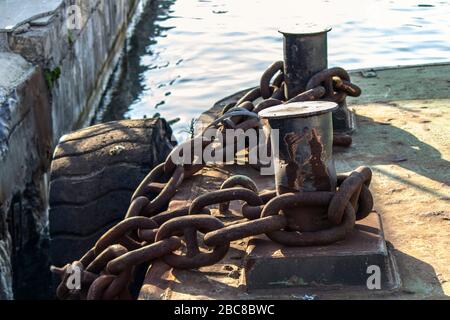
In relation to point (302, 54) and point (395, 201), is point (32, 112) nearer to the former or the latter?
point (302, 54)

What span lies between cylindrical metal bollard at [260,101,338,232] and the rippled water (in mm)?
6008

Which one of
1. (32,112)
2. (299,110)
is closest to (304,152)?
(299,110)

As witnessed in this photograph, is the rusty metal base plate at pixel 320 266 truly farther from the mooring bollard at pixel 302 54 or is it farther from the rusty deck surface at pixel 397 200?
the mooring bollard at pixel 302 54

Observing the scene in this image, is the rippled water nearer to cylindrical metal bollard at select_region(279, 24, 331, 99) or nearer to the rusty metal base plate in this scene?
cylindrical metal bollard at select_region(279, 24, 331, 99)

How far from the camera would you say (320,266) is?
11.5 feet

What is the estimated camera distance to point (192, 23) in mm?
15203

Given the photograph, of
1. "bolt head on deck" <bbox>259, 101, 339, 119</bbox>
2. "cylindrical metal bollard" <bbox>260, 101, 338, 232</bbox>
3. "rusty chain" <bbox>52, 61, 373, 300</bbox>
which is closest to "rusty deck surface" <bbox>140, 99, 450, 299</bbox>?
"rusty chain" <bbox>52, 61, 373, 300</bbox>

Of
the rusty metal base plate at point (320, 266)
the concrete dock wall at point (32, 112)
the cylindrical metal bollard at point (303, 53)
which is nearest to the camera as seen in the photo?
the rusty metal base plate at point (320, 266)

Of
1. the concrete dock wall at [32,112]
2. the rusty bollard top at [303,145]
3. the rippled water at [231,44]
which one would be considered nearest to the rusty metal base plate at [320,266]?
the rusty bollard top at [303,145]

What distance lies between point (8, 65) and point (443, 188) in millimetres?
3702

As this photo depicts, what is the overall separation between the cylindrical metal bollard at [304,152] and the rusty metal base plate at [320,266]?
0.44ft

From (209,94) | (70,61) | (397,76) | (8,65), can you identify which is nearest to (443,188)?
(397,76)

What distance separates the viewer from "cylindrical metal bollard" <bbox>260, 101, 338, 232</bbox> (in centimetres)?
357

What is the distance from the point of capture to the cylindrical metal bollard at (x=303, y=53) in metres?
5.12
